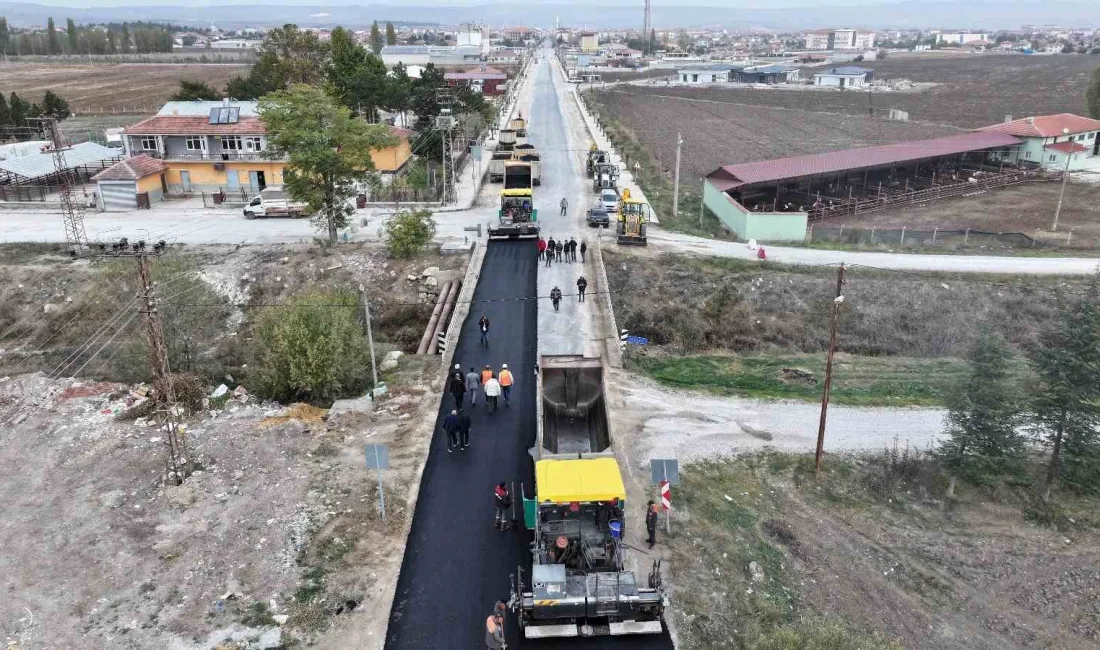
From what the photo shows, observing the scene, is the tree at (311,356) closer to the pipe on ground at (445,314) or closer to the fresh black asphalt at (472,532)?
the pipe on ground at (445,314)

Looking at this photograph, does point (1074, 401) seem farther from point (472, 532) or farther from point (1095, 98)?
point (1095, 98)

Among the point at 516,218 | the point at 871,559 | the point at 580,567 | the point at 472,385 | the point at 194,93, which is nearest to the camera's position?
the point at 580,567

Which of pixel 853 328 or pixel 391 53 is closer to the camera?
pixel 853 328

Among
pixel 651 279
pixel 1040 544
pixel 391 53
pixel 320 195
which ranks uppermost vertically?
pixel 391 53

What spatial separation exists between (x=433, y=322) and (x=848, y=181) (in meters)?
40.9

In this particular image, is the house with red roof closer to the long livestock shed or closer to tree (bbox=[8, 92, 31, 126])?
the long livestock shed

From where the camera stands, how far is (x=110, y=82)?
137m

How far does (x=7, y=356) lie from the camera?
29.5 meters

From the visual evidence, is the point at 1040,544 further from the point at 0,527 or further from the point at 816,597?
the point at 0,527

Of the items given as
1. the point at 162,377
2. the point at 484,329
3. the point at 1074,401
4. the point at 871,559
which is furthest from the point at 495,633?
the point at 1074,401

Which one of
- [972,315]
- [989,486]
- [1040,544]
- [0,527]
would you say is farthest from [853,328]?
[0,527]

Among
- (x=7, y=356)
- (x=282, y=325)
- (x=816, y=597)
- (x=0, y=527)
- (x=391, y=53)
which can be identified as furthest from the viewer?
(x=391, y=53)

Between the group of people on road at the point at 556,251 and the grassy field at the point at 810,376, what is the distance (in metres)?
8.88

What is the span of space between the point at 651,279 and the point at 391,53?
118718mm
